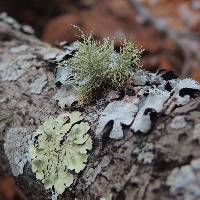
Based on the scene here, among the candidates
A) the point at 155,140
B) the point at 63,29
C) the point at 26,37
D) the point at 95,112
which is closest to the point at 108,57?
the point at 95,112

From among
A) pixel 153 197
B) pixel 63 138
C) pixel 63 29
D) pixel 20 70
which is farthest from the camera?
pixel 63 29

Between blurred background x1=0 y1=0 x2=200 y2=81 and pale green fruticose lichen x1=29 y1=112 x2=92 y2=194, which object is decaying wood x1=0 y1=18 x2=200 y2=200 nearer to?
pale green fruticose lichen x1=29 y1=112 x2=92 y2=194

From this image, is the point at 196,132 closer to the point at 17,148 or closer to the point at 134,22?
the point at 17,148

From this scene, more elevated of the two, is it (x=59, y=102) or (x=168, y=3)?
(x=168, y=3)

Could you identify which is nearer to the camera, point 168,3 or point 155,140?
point 155,140

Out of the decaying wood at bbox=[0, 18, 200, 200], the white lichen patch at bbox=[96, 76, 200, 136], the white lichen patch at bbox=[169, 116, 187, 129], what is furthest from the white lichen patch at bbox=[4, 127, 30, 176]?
the white lichen patch at bbox=[169, 116, 187, 129]

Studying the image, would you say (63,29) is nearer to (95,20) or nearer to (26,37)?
(95,20)

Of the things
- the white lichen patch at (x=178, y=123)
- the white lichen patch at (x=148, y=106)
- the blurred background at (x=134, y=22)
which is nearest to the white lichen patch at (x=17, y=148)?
the white lichen patch at (x=148, y=106)
